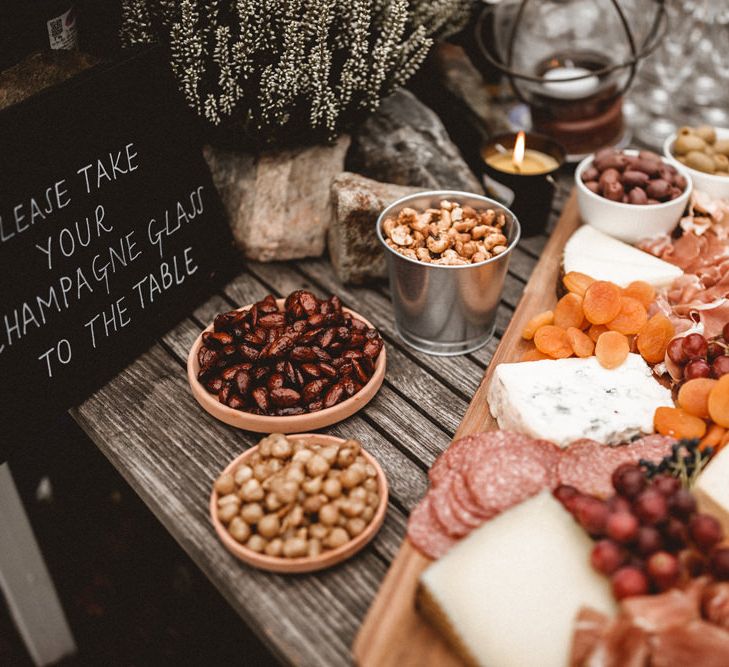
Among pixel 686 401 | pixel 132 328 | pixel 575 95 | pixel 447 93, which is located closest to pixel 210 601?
pixel 132 328

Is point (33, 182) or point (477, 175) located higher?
point (33, 182)

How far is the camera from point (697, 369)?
1088mm

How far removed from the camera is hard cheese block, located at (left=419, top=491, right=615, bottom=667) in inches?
30.4

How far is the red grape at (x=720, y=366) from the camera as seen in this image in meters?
1.08

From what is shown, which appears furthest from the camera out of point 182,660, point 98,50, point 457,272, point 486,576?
point 182,660

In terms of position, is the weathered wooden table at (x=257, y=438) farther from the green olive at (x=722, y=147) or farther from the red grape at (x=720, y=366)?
the green olive at (x=722, y=147)

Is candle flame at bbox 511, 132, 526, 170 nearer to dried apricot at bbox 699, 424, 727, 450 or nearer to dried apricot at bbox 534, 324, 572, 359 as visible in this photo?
dried apricot at bbox 534, 324, 572, 359

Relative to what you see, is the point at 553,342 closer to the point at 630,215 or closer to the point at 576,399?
the point at 576,399

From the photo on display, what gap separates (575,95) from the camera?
1.70 metres

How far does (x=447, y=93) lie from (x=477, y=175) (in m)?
0.26

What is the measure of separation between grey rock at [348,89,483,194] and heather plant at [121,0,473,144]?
0.13m

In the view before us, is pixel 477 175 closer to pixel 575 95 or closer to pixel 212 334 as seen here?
pixel 575 95

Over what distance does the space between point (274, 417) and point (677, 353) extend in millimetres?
661

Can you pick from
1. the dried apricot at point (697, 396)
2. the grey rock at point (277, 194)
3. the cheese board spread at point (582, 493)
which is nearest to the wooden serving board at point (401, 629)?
the cheese board spread at point (582, 493)
